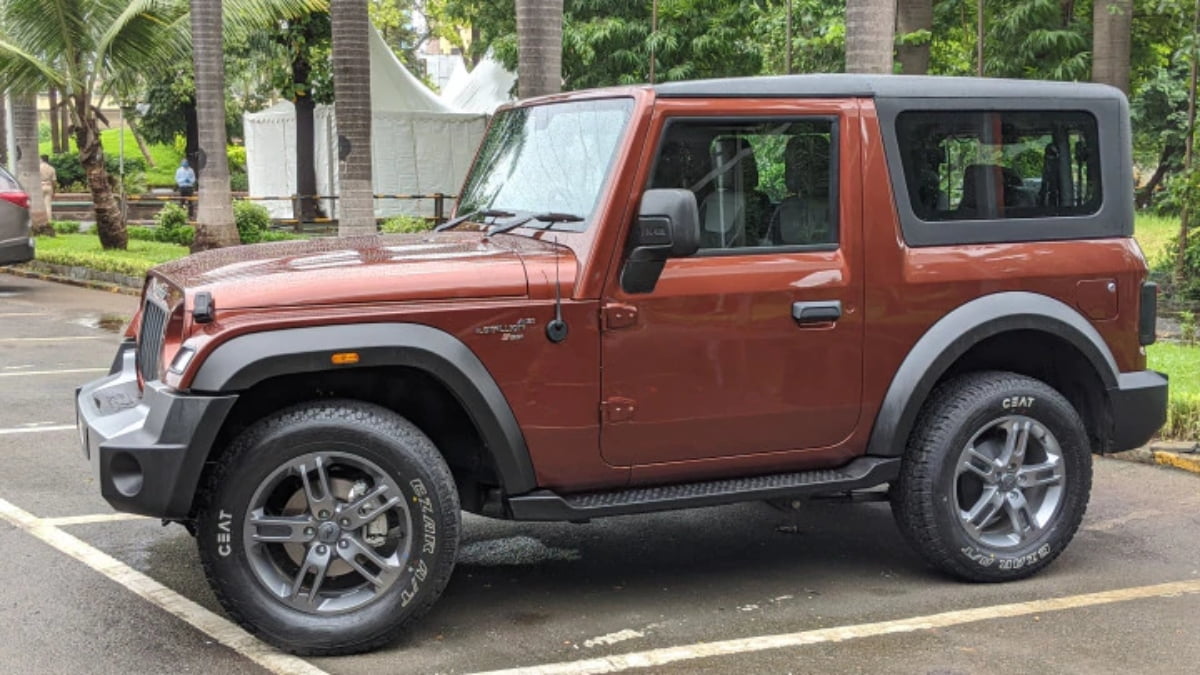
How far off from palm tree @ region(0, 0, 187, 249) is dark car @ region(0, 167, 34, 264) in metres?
3.04

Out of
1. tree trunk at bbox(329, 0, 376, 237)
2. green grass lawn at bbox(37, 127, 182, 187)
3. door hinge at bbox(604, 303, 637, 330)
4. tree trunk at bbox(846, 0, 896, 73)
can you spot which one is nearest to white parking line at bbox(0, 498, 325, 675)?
door hinge at bbox(604, 303, 637, 330)

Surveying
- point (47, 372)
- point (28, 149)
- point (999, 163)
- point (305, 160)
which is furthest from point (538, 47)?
point (305, 160)

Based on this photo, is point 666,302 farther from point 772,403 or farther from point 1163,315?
point 1163,315

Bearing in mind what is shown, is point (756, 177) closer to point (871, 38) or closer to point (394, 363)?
point (394, 363)

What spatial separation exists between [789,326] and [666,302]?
53cm

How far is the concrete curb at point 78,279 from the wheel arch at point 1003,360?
43.5 feet

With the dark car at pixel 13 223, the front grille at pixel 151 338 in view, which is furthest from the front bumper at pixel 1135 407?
the dark car at pixel 13 223

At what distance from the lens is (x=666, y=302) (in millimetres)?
4906

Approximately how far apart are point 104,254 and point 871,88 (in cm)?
1628

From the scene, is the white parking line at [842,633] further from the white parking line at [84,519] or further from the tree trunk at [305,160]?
the tree trunk at [305,160]

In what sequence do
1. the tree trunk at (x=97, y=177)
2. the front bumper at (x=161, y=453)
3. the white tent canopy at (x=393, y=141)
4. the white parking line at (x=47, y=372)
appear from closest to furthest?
the front bumper at (x=161, y=453)
the white parking line at (x=47, y=372)
the tree trunk at (x=97, y=177)
the white tent canopy at (x=393, y=141)

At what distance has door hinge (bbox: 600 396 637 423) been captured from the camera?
4887 millimetres

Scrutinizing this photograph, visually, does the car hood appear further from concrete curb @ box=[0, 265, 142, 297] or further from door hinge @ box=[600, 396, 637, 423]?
concrete curb @ box=[0, 265, 142, 297]

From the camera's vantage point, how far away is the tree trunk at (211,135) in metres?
17.2
